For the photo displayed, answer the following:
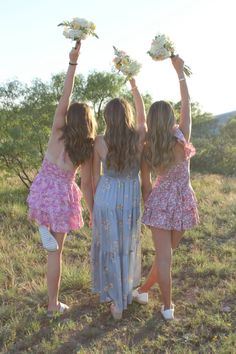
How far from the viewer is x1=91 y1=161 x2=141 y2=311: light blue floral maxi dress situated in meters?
4.17

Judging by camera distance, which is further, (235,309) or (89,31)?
(235,309)

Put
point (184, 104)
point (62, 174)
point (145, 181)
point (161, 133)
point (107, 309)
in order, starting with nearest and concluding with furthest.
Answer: point (161, 133)
point (184, 104)
point (62, 174)
point (145, 181)
point (107, 309)

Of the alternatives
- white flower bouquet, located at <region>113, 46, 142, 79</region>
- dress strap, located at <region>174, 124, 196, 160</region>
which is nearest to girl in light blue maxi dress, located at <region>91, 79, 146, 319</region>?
white flower bouquet, located at <region>113, 46, 142, 79</region>

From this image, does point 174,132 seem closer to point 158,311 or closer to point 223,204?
point 158,311

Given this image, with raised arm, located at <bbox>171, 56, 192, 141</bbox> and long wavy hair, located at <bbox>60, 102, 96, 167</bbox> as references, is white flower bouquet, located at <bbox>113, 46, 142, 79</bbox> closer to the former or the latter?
raised arm, located at <bbox>171, 56, 192, 141</bbox>

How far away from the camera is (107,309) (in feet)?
14.6

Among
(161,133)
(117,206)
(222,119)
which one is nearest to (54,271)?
(117,206)

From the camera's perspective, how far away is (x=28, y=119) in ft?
30.3

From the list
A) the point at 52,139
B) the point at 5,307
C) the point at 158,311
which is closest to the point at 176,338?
the point at 158,311

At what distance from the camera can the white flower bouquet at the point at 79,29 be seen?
3.95 m

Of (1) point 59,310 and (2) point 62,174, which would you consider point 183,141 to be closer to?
(2) point 62,174

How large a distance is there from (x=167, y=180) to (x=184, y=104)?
0.69 metres

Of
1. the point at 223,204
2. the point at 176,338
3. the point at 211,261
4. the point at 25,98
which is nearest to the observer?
the point at 176,338

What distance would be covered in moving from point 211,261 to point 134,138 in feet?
7.91
